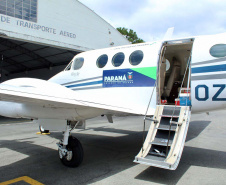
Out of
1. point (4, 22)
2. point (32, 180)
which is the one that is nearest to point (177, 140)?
point (32, 180)

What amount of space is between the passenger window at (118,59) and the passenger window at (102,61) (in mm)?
298

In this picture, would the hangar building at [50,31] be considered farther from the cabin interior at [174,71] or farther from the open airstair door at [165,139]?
the open airstair door at [165,139]

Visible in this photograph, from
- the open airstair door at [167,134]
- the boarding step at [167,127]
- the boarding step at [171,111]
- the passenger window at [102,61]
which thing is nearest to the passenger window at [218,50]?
the open airstair door at [167,134]

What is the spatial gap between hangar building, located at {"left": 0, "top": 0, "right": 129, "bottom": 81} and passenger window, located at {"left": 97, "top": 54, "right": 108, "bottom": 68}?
973 centimetres

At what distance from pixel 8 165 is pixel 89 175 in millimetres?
2246

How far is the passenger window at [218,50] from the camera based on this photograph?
5297 millimetres

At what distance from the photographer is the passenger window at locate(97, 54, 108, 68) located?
22.9 ft

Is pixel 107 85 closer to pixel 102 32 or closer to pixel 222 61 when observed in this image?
pixel 222 61

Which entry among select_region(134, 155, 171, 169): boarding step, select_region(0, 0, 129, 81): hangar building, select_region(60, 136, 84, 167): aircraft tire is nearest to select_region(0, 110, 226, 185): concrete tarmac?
select_region(60, 136, 84, 167): aircraft tire

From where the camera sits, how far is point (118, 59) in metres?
6.71

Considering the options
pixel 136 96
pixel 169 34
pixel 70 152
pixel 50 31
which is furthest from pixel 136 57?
pixel 50 31

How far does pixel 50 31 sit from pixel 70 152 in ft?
43.0

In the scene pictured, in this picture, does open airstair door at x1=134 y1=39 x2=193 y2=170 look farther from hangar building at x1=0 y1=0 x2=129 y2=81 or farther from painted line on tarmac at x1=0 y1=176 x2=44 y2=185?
hangar building at x1=0 y1=0 x2=129 y2=81

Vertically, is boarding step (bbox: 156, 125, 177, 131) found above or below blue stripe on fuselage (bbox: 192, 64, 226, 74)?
below
